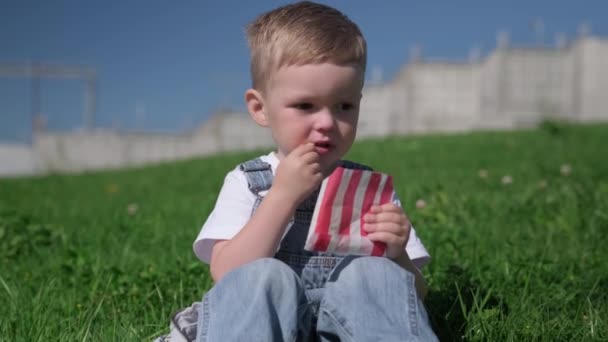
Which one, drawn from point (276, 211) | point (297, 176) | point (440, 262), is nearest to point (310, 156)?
point (297, 176)

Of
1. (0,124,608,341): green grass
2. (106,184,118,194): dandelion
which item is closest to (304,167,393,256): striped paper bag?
(0,124,608,341): green grass

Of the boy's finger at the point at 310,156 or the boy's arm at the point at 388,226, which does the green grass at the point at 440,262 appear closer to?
the boy's arm at the point at 388,226

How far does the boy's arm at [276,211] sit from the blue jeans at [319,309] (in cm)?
6

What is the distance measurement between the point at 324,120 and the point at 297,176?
6.7 inches

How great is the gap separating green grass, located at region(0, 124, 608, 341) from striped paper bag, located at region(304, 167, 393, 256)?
0.57 meters

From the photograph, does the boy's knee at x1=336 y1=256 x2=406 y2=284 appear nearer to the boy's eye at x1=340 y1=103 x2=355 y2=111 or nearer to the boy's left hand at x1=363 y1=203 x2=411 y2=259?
the boy's left hand at x1=363 y1=203 x2=411 y2=259

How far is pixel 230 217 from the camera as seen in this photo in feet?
6.37

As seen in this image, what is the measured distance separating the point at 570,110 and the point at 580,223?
875 inches

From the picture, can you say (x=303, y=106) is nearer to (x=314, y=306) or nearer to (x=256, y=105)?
(x=256, y=105)

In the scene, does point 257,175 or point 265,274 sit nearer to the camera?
point 265,274

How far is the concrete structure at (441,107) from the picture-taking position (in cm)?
2417

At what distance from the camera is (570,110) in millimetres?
24312

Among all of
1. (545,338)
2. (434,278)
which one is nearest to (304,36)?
(545,338)

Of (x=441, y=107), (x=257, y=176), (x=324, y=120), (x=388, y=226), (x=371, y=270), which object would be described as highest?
(x=441, y=107)
